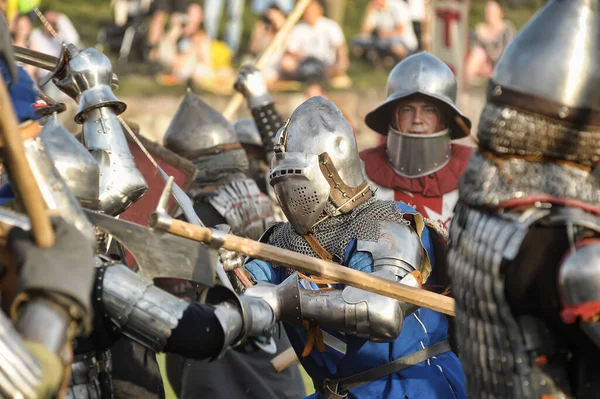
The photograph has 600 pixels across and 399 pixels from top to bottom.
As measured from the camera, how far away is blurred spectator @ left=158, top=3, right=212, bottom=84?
1711 centimetres

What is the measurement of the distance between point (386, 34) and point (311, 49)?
207cm

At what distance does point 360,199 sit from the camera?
228 inches

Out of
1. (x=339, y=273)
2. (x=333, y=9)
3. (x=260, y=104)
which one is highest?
(x=339, y=273)

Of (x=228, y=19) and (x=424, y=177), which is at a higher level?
(x=424, y=177)

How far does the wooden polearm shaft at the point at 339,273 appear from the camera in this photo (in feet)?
16.5

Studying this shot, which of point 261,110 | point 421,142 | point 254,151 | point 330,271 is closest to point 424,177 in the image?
point 421,142

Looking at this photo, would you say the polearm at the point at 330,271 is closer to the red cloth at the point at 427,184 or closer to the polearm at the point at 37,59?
the polearm at the point at 37,59

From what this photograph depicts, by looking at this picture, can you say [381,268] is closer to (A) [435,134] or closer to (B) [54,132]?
(B) [54,132]

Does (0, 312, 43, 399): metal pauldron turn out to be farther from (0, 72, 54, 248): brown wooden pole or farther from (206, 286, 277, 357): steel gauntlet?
(206, 286, 277, 357): steel gauntlet

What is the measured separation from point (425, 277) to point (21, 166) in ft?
7.66

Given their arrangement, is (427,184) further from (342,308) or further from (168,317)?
(168,317)

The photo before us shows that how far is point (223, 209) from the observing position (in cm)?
788

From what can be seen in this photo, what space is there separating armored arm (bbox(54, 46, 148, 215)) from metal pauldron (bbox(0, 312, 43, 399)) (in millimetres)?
2240

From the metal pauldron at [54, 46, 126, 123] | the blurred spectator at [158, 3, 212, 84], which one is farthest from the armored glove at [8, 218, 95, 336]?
the blurred spectator at [158, 3, 212, 84]
